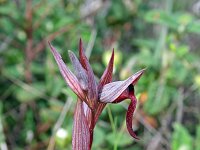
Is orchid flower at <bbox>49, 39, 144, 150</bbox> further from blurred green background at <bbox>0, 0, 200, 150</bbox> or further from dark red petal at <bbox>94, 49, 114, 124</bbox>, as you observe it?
blurred green background at <bbox>0, 0, 200, 150</bbox>

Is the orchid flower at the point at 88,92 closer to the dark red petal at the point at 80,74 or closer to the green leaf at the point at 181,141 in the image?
the dark red petal at the point at 80,74

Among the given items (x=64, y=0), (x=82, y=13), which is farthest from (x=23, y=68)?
(x=64, y=0)

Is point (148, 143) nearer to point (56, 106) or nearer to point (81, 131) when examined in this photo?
point (56, 106)

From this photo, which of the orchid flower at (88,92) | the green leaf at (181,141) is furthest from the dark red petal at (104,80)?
the green leaf at (181,141)

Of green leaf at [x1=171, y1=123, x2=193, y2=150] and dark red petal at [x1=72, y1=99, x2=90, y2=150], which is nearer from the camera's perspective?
dark red petal at [x1=72, y1=99, x2=90, y2=150]

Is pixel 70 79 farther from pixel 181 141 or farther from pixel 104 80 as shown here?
pixel 181 141

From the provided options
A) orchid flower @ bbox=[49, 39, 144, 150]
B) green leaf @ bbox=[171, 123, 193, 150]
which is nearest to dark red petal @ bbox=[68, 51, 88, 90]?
orchid flower @ bbox=[49, 39, 144, 150]

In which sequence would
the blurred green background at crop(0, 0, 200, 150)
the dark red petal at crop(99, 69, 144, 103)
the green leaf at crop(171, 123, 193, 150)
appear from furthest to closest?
the blurred green background at crop(0, 0, 200, 150) < the green leaf at crop(171, 123, 193, 150) < the dark red petal at crop(99, 69, 144, 103)

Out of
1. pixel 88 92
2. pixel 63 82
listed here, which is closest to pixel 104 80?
pixel 88 92
